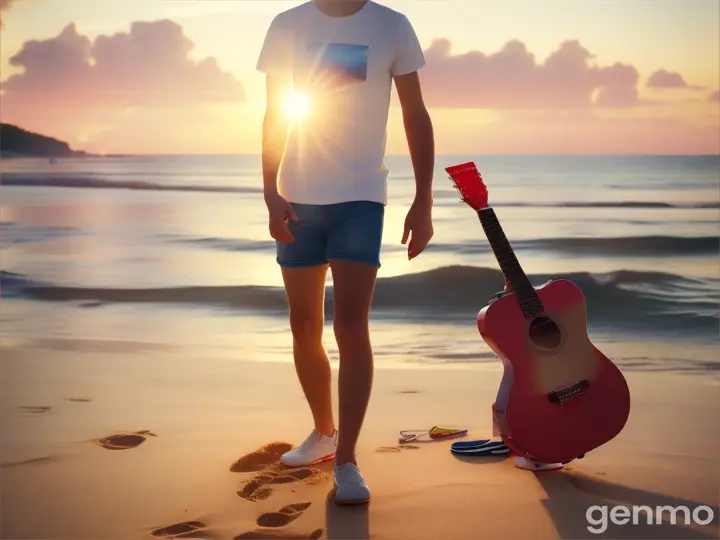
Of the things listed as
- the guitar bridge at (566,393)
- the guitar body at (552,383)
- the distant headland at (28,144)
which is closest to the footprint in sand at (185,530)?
the guitar body at (552,383)

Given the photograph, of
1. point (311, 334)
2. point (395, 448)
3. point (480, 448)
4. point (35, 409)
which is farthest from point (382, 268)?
point (311, 334)

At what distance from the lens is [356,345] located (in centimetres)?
300

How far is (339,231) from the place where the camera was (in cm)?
294

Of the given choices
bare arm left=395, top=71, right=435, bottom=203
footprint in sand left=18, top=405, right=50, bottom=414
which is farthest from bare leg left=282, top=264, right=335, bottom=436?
footprint in sand left=18, top=405, right=50, bottom=414

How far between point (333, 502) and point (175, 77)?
22.1m

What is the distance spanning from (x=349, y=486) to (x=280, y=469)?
42cm

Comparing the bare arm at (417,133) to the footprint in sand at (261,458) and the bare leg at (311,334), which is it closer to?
the bare leg at (311,334)

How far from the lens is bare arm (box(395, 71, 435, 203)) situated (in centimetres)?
299

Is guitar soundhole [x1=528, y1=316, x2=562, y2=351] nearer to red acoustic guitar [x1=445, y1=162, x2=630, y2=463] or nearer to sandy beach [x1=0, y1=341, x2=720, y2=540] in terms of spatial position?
red acoustic guitar [x1=445, y1=162, x2=630, y2=463]

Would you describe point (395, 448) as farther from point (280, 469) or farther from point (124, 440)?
point (124, 440)

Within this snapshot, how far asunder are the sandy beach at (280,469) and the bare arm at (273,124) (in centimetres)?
101

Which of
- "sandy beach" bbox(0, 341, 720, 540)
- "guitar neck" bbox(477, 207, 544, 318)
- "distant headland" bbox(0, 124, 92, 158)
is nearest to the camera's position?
"sandy beach" bbox(0, 341, 720, 540)

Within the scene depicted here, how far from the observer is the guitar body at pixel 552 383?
3.04 meters

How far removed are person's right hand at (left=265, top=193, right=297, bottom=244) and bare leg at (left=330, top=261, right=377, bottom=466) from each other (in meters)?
0.19
